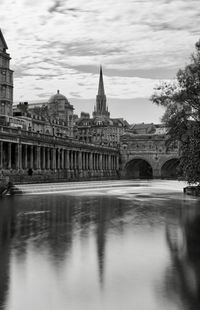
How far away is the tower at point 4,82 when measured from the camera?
9356 cm

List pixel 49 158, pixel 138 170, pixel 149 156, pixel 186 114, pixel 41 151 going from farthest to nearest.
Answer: pixel 138 170
pixel 149 156
pixel 49 158
pixel 41 151
pixel 186 114

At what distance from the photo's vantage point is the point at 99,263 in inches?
616

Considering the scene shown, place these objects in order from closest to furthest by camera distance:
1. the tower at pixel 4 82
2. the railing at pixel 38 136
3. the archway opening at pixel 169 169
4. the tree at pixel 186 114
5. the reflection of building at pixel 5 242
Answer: the reflection of building at pixel 5 242
the tree at pixel 186 114
the railing at pixel 38 136
the tower at pixel 4 82
the archway opening at pixel 169 169

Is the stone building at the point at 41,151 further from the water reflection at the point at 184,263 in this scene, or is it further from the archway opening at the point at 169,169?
the water reflection at the point at 184,263

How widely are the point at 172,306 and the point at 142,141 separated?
136 meters

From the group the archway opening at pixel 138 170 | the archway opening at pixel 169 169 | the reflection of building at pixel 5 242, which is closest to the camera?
the reflection of building at pixel 5 242

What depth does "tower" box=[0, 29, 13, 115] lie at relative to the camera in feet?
307

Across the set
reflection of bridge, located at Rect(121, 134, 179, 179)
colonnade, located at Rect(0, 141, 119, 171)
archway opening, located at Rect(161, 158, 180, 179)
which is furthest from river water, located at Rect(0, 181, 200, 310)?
archway opening, located at Rect(161, 158, 180, 179)

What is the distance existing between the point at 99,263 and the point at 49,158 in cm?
7415

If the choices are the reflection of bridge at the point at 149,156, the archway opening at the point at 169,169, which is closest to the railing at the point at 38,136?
the reflection of bridge at the point at 149,156

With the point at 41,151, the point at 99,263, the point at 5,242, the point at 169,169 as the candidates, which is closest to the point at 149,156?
the point at 169,169

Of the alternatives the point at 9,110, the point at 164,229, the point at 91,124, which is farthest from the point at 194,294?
the point at 91,124

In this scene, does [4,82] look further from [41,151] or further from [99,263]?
[99,263]

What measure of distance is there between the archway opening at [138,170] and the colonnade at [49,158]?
1530 cm
